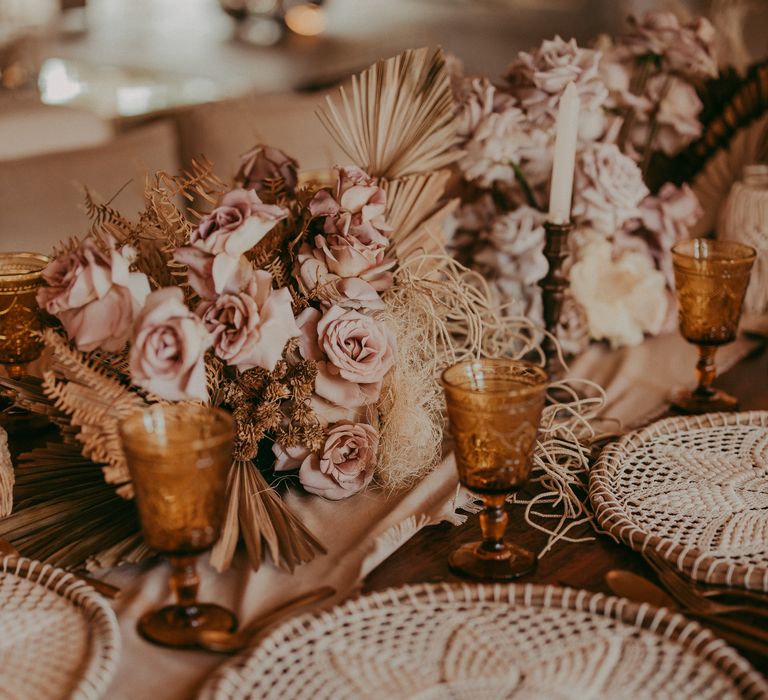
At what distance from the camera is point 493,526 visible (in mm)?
830

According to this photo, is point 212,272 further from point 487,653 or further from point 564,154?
point 564,154

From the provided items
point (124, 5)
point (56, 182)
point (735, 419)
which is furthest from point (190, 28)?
point (735, 419)

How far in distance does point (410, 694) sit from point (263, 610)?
7.1 inches

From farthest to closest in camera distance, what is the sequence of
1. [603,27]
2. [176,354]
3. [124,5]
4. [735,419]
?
[124,5]
[603,27]
[735,419]
[176,354]

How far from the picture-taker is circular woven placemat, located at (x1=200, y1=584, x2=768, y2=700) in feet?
2.08

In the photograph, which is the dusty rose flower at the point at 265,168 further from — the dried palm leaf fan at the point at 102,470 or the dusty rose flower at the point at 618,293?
the dusty rose flower at the point at 618,293

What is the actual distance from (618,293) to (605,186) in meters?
0.19

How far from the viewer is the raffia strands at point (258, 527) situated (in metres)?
0.83

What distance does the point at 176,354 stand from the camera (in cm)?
76

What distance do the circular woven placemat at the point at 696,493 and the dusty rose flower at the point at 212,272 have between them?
1.36 ft

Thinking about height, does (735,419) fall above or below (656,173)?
below

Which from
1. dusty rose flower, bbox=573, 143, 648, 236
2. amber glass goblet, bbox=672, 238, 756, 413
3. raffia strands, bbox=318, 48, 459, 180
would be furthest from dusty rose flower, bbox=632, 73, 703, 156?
raffia strands, bbox=318, 48, 459, 180

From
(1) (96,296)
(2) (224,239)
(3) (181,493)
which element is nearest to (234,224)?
(2) (224,239)

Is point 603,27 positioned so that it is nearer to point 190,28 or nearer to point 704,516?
point 190,28
